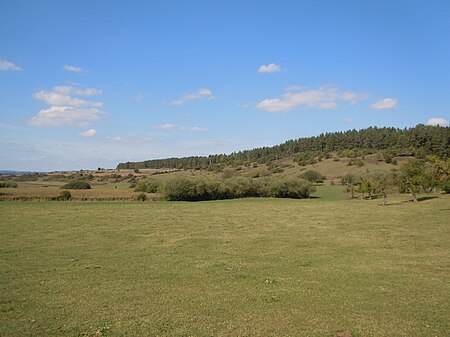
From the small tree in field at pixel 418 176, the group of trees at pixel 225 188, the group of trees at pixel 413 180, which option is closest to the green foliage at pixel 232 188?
the group of trees at pixel 225 188

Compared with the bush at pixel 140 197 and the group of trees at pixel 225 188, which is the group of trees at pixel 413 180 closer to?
the group of trees at pixel 225 188

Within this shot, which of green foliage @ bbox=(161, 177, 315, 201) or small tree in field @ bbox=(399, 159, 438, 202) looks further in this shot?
green foliage @ bbox=(161, 177, 315, 201)

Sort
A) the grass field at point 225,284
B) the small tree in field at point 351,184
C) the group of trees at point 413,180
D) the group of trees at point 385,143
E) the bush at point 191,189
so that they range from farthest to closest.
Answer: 1. the group of trees at point 385,143
2. the bush at point 191,189
3. the small tree in field at point 351,184
4. the group of trees at point 413,180
5. the grass field at point 225,284

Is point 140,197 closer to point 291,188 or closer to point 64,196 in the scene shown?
point 64,196

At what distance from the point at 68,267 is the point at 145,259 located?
431cm

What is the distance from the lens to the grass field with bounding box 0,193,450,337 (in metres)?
11.0

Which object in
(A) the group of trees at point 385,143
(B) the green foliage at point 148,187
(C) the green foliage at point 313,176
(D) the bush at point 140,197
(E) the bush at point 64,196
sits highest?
(A) the group of trees at point 385,143

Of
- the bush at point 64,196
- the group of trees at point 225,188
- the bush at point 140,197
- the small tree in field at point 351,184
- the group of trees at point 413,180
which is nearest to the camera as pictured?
the group of trees at point 413,180

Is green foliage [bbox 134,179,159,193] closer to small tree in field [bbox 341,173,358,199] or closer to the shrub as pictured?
the shrub

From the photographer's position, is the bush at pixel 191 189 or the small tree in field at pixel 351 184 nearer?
the small tree in field at pixel 351 184

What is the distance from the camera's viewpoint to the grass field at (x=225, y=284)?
11.0m

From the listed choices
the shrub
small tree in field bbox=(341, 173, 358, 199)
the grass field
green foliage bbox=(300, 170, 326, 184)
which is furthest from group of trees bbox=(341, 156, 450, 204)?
green foliage bbox=(300, 170, 326, 184)

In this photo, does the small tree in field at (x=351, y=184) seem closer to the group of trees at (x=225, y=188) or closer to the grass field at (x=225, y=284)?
the group of trees at (x=225, y=188)

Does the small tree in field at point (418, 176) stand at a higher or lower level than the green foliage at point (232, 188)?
higher
